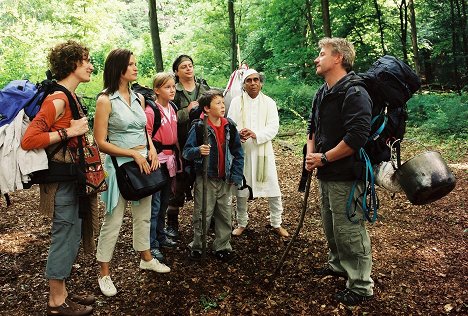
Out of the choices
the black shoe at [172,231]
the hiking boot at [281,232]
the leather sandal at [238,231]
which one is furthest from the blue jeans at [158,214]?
the hiking boot at [281,232]

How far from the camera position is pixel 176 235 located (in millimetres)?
4746

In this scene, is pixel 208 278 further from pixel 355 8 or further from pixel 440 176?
pixel 355 8

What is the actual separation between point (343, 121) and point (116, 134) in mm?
1969

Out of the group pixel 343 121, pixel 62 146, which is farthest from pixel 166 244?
pixel 343 121

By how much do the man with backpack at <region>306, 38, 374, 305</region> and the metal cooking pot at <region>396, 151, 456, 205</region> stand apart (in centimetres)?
40

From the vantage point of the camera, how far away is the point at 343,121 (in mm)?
3020

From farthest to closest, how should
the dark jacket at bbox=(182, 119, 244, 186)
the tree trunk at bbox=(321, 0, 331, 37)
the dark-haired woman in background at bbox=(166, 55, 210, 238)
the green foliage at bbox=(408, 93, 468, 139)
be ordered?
the tree trunk at bbox=(321, 0, 331, 37)
the green foliage at bbox=(408, 93, 468, 139)
the dark-haired woman in background at bbox=(166, 55, 210, 238)
the dark jacket at bbox=(182, 119, 244, 186)

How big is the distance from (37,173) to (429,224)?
15.5ft

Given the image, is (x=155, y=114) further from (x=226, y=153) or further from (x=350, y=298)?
(x=350, y=298)

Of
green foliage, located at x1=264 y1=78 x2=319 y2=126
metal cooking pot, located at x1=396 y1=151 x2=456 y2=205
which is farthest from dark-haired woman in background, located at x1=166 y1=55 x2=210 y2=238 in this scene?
green foliage, located at x1=264 y1=78 x2=319 y2=126

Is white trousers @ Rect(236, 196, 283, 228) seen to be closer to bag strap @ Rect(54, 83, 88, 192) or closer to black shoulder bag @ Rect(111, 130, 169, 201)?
black shoulder bag @ Rect(111, 130, 169, 201)

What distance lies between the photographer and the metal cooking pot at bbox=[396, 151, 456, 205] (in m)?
2.77

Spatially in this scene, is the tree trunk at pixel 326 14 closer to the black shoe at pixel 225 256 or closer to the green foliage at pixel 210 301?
the black shoe at pixel 225 256

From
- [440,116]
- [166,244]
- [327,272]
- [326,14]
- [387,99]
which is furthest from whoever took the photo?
[326,14]
